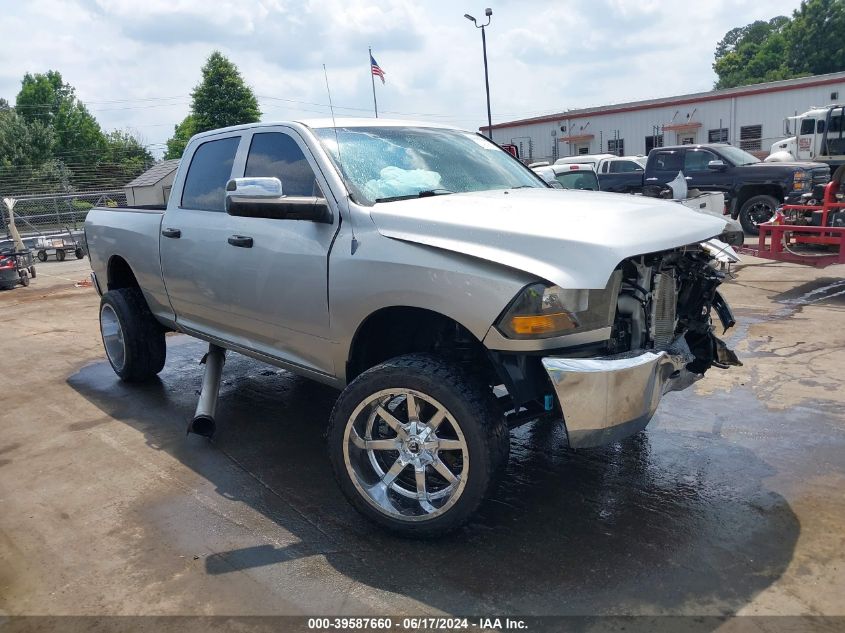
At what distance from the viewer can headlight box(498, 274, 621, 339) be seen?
286 cm

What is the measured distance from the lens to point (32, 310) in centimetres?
1077

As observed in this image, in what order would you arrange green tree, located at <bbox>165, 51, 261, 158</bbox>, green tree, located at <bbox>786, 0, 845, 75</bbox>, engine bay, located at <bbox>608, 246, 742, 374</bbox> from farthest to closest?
green tree, located at <bbox>786, 0, 845, 75</bbox> < green tree, located at <bbox>165, 51, 261, 158</bbox> < engine bay, located at <bbox>608, 246, 742, 374</bbox>

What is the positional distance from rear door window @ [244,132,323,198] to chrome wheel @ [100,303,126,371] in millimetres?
2382

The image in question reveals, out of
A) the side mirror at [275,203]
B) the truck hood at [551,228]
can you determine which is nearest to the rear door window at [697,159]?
the truck hood at [551,228]

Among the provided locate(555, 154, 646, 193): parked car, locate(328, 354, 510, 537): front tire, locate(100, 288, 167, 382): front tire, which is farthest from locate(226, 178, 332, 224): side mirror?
locate(555, 154, 646, 193): parked car

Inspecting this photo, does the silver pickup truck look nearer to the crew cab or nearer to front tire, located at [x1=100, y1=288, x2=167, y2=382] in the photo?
front tire, located at [x1=100, y1=288, x2=167, y2=382]

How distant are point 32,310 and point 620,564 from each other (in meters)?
10.4

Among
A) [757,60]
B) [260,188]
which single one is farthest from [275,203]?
[757,60]

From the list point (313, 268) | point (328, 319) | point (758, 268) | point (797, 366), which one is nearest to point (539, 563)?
point (328, 319)

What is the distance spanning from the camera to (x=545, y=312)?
9.43 feet

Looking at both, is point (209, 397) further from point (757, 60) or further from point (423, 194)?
point (757, 60)

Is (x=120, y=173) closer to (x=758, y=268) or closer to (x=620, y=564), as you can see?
(x=758, y=268)

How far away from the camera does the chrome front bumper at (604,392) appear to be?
2.81 meters

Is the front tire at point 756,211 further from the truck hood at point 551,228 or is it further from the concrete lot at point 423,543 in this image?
the truck hood at point 551,228
